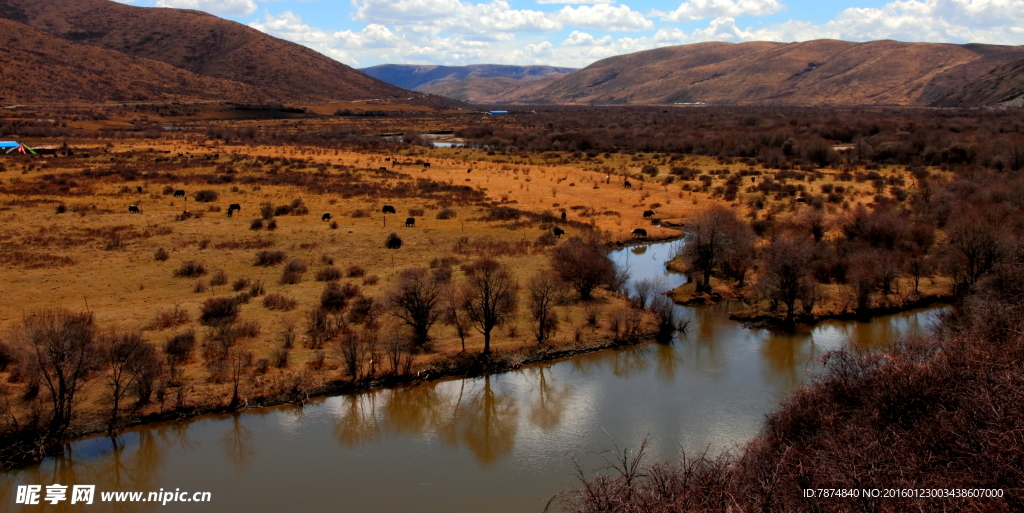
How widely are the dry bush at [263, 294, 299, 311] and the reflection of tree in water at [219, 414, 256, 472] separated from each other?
5860mm

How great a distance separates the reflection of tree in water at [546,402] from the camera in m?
15.7

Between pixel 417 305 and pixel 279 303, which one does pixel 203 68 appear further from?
pixel 417 305

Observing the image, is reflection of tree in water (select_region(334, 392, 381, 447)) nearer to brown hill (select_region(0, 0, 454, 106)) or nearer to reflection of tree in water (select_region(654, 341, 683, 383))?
reflection of tree in water (select_region(654, 341, 683, 383))

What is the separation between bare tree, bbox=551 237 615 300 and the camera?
23438 mm

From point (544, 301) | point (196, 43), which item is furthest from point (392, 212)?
point (196, 43)

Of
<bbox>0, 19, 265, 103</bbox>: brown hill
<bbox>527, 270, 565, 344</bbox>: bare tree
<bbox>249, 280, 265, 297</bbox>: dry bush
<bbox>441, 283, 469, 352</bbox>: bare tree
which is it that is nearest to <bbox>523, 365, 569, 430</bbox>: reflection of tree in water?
<bbox>527, 270, 565, 344</bbox>: bare tree

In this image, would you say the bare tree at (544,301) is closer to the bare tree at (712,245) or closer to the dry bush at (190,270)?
the bare tree at (712,245)

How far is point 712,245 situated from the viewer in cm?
2444

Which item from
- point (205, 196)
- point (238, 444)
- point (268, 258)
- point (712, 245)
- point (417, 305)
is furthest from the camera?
point (205, 196)

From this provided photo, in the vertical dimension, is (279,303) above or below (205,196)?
below

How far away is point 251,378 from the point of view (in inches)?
A: 654

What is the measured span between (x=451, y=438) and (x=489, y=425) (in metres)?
1.00

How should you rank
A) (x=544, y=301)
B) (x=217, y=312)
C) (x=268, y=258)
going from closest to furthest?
(x=217, y=312)
(x=544, y=301)
(x=268, y=258)

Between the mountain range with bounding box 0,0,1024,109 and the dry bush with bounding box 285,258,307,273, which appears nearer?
the dry bush with bounding box 285,258,307,273
